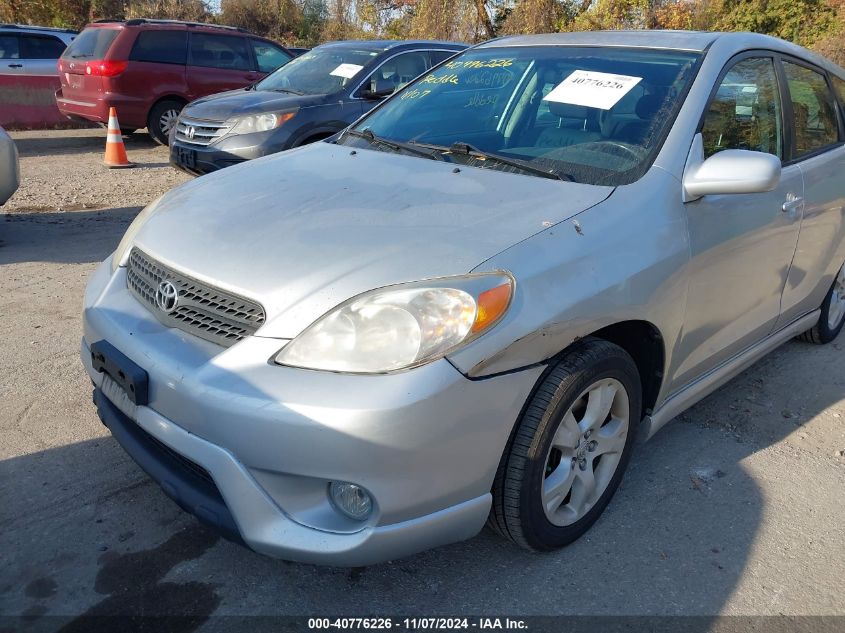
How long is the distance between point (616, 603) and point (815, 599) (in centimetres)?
68

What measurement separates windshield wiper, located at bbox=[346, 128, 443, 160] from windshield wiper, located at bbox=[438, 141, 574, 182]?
52 millimetres

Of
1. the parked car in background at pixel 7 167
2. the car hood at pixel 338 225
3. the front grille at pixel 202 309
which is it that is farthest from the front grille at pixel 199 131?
the front grille at pixel 202 309

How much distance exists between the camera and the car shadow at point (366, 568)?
2342 millimetres

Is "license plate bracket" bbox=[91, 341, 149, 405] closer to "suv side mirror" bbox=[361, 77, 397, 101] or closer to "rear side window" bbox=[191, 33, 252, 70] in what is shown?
"suv side mirror" bbox=[361, 77, 397, 101]

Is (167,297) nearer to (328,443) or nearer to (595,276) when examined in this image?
(328,443)

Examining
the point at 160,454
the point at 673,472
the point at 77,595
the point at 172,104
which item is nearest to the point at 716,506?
the point at 673,472

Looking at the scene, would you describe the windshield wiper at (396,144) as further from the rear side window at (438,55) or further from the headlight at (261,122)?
the rear side window at (438,55)

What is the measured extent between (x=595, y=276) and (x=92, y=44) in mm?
10448

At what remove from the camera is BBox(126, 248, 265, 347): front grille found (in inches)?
86.7

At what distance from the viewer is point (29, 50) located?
39.2ft

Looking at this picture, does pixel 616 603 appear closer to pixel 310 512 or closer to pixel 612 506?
pixel 612 506

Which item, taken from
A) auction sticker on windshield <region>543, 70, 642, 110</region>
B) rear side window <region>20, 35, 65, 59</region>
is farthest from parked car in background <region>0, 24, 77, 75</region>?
auction sticker on windshield <region>543, 70, 642, 110</region>

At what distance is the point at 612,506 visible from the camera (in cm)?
289

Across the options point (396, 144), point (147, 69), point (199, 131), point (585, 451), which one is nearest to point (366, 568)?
point (585, 451)
